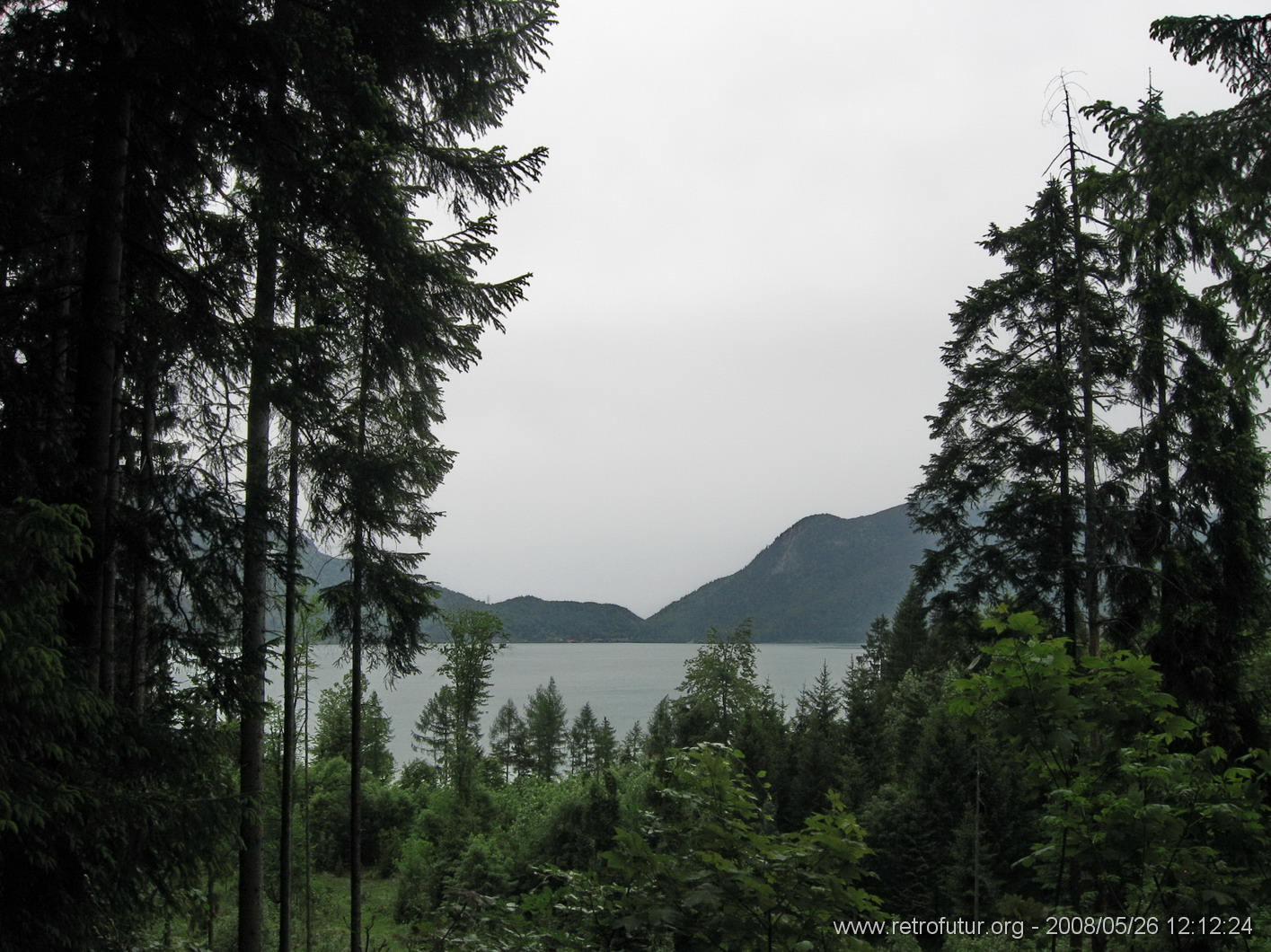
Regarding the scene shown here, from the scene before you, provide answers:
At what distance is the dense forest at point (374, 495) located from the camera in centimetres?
296

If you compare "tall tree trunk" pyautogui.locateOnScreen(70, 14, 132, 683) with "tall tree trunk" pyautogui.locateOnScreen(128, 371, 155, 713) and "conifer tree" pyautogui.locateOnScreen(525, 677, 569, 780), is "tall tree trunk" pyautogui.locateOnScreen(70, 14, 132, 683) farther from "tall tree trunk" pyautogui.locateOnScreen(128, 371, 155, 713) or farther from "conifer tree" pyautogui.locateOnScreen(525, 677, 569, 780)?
"conifer tree" pyautogui.locateOnScreen(525, 677, 569, 780)

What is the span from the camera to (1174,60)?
4465 mm

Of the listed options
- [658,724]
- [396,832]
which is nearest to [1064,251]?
[396,832]

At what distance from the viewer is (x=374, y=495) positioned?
6.64 m

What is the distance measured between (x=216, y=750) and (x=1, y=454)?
6.40ft

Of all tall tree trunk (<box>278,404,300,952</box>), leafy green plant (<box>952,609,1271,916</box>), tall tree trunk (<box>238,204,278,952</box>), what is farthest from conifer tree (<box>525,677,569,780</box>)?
leafy green plant (<box>952,609,1271,916</box>)

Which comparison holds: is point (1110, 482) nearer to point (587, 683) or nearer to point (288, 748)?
point (288, 748)

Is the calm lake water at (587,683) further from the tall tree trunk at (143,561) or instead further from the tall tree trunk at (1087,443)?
the tall tree trunk at (143,561)

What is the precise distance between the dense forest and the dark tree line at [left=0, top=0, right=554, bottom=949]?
0.09 feet

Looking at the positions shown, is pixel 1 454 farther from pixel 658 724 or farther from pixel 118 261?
pixel 658 724

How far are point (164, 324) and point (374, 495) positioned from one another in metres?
2.24

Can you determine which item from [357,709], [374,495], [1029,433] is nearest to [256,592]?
[374,495]

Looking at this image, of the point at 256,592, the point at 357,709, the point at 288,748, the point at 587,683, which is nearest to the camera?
the point at 256,592

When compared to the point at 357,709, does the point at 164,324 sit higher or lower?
higher
